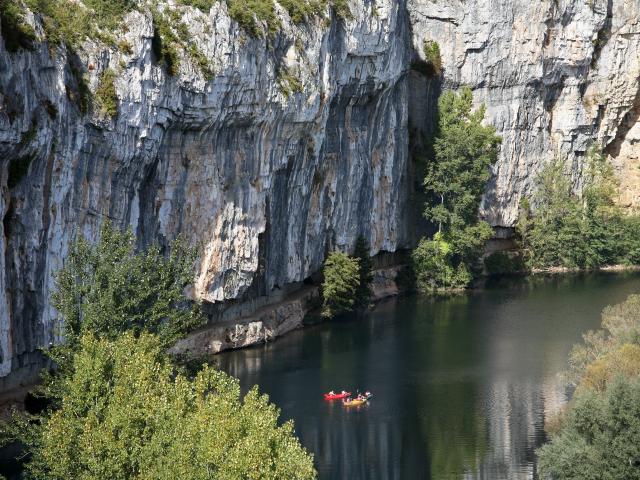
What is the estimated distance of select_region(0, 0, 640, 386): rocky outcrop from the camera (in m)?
46.1

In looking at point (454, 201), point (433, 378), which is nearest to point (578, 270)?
point (454, 201)

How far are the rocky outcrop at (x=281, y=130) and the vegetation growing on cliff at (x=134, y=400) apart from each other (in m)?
3.27

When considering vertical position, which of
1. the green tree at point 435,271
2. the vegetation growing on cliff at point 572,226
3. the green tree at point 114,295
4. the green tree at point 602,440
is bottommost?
the green tree at point 602,440

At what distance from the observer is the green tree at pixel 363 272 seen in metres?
69.4

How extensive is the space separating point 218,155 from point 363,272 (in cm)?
1515

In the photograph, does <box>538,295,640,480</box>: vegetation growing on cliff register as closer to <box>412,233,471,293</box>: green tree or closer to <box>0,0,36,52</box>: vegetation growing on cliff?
<box>0,0,36,52</box>: vegetation growing on cliff

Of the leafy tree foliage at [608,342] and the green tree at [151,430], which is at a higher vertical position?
the leafy tree foliage at [608,342]

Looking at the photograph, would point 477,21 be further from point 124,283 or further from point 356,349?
point 124,283

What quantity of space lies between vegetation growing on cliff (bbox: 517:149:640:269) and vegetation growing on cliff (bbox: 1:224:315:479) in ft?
131

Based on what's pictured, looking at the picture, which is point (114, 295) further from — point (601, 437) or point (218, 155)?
point (218, 155)

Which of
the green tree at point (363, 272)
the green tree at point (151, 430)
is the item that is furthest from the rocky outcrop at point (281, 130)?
the green tree at point (151, 430)

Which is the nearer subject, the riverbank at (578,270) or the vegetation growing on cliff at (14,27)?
the vegetation growing on cliff at (14,27)

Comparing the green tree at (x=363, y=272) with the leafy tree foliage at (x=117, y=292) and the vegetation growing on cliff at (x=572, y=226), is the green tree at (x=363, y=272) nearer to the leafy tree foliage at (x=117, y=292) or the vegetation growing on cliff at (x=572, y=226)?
the vegetation growing on cliff at (x=572, y=226)

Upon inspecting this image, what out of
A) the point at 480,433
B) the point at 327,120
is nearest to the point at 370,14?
the point at 327,120
